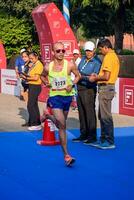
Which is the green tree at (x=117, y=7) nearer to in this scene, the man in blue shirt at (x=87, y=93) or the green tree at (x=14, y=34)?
the green tree at (x=14, y=34)

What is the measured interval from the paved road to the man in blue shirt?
98.1 inches

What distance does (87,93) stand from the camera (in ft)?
32.4

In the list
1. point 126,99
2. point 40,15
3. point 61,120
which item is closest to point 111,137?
point 61,120

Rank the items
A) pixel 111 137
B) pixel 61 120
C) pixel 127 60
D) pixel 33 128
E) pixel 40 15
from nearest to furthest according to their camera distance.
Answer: pixel 61 120 → pixel 111 137 → pixel 33 128 → pixel 40 15 → pixel 127 60

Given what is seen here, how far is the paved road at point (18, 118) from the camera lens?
12.8 metres

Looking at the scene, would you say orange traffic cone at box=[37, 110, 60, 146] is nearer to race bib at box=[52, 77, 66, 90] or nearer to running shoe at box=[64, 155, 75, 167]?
race bib at box=[52, 77, 66, 90]

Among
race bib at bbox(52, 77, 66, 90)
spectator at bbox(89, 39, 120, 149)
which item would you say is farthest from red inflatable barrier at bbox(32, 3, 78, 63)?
race bib at bbox(52, 77, 66, 90)

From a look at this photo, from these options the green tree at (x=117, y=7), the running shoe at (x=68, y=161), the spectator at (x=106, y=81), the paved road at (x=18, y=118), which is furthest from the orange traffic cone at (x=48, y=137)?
the green tree at (x=117, y=7)

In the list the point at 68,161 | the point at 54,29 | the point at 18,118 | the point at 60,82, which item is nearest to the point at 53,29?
the point at 54,29

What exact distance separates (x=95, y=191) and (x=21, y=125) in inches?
249

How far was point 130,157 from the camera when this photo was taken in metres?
8.93

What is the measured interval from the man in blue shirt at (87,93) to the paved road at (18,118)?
2.49 metres

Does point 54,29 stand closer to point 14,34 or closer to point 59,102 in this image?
point 59,102

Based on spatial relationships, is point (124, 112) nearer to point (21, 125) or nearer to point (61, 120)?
point (21, 125)
